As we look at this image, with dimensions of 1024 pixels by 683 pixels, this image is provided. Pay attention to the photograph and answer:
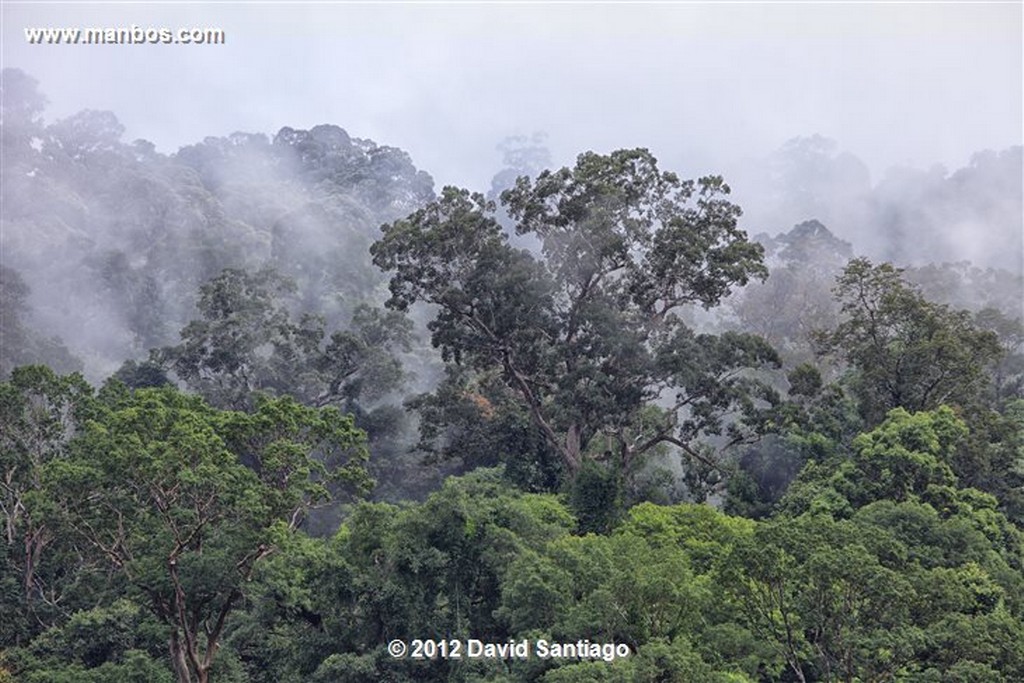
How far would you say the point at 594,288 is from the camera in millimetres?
30953

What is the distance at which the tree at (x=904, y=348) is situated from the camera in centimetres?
2983

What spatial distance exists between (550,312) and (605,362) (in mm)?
1901

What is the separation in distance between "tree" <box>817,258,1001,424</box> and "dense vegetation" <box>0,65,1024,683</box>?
8 centimetres

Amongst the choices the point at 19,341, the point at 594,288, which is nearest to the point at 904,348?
the point at 594,288

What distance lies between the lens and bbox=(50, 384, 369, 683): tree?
2102 centimetres

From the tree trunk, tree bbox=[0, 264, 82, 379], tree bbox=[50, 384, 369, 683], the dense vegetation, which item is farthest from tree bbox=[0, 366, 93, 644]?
tree bbox=[0, 264, 82, 379]

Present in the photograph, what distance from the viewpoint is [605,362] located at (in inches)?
1185

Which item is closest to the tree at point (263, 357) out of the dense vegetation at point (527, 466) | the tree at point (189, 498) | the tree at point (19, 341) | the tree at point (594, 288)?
the dense vegetation at point (527, 466)

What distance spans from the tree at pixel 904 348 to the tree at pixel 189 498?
1421 cm

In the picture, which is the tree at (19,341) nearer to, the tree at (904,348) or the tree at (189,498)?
the tree at (189,498)

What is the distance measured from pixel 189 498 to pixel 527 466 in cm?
1143

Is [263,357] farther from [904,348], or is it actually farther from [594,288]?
[904,348]

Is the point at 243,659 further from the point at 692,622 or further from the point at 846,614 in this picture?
the point at 846,614

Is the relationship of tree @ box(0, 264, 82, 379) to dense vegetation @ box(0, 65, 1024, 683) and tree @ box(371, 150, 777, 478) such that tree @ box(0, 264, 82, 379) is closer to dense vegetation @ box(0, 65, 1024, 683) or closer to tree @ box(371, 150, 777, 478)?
dense vegetation @ box(0, 65, 1024, 683)
